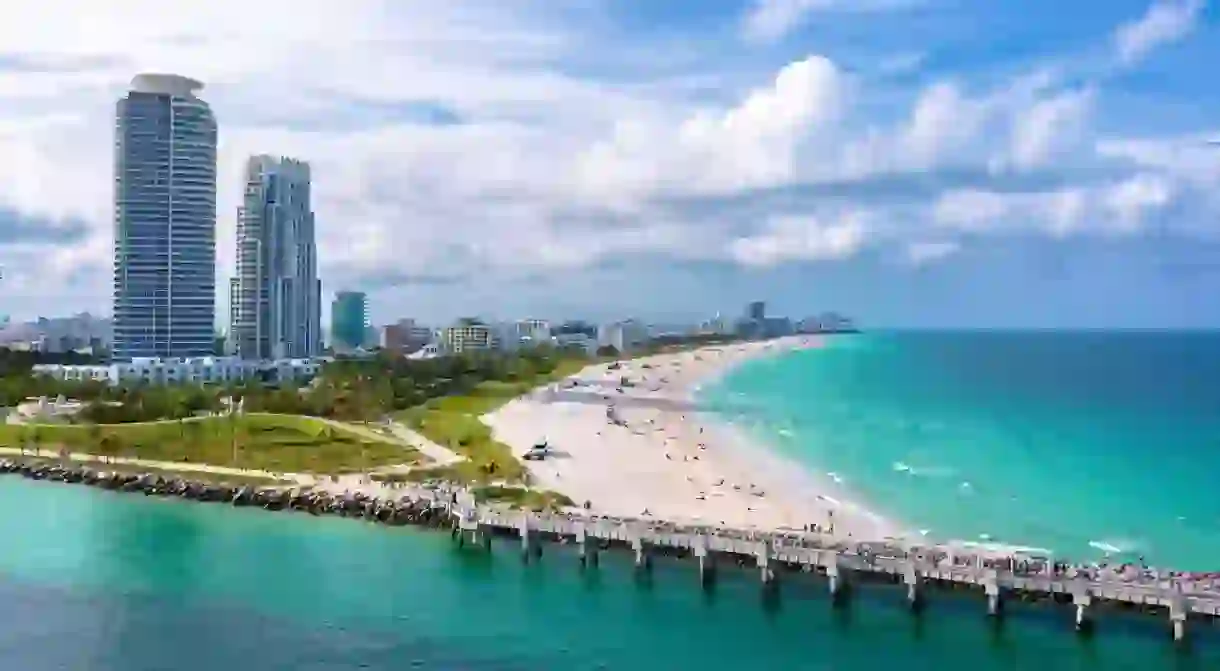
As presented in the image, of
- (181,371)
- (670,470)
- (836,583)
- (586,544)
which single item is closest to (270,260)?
(181,371)

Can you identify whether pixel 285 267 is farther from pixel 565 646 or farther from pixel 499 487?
pixel 565 646

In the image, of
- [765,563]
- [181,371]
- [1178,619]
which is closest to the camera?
[1178,619]

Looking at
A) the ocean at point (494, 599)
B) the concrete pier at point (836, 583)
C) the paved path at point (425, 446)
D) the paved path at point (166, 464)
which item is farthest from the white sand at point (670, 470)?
the paved path at point (166, 464)

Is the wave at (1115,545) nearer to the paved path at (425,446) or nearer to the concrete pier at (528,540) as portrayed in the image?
the concrete pier at (528,540)

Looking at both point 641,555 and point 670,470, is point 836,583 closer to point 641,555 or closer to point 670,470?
point 641,555

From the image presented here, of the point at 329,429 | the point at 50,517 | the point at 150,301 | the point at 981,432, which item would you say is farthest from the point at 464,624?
the point at 150,301

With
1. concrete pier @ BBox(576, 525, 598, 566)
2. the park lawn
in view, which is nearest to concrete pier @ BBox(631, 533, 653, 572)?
concrete pier @ BBox(576, 525, 598, 566)
